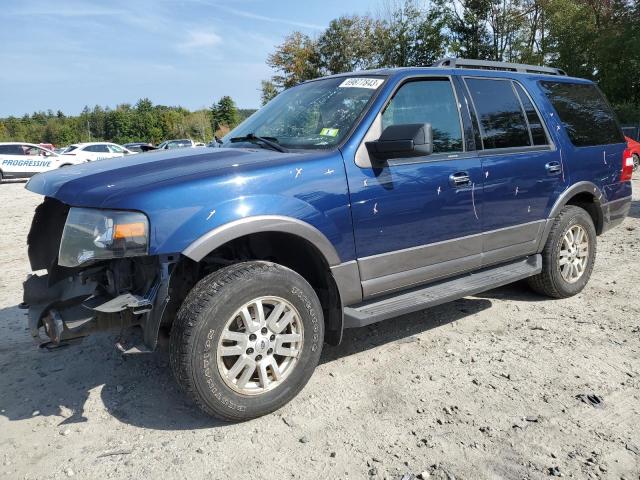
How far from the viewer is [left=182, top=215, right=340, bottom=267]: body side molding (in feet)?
8.45

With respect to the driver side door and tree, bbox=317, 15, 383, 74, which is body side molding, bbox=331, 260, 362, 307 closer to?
the driver side door

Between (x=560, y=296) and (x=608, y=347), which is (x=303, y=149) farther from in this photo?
(x=560, y=296)

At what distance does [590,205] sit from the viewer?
492 centimetres

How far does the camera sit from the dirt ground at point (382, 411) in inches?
97.0

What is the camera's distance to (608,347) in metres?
3.69

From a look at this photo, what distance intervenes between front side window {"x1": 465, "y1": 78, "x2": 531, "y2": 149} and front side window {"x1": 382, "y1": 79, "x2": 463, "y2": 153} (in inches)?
10.1

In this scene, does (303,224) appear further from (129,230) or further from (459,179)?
(459,179)

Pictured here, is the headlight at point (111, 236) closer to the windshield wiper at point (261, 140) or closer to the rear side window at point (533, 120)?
the windshield wiper at point (261, 140)

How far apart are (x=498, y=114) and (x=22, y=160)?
20.8 m

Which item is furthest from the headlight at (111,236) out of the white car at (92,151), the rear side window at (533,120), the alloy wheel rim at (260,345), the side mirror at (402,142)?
the white car at (92,151)

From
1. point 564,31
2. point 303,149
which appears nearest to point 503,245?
point 303,149

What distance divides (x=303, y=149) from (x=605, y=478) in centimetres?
237

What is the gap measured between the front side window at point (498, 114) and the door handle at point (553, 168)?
27 cm

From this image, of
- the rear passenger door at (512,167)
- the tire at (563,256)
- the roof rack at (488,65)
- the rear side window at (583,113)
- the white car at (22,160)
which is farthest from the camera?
the white car at (22,160)
